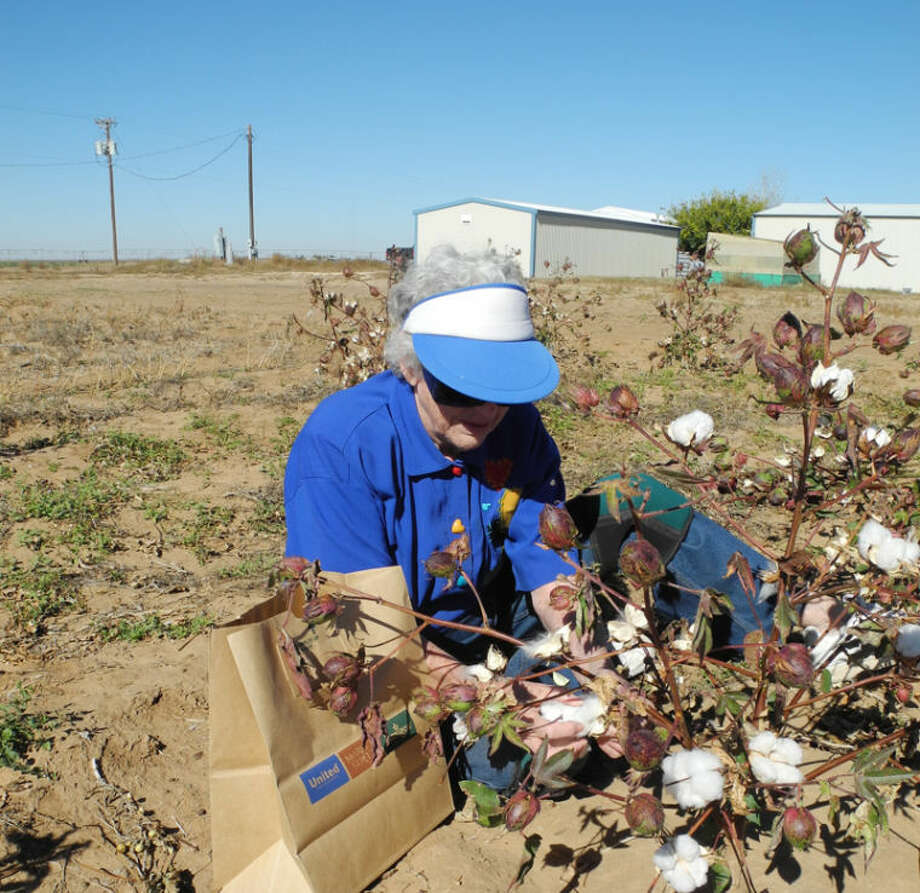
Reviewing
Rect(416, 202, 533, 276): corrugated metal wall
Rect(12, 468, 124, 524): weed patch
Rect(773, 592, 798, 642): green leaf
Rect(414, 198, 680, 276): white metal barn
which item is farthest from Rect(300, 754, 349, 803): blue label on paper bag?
Rect(414, 198, 680, 276): white metal barn

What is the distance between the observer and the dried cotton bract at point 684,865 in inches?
42.7

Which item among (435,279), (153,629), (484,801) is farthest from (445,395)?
(153,629)

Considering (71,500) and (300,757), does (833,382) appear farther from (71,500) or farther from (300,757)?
(71,500)

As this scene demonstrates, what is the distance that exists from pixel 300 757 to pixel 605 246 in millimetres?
32553

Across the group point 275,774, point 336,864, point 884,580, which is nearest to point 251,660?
point 275,774

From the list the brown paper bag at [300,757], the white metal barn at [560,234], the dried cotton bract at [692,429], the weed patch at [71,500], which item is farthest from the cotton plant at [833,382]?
the white metal barn at [560,234]

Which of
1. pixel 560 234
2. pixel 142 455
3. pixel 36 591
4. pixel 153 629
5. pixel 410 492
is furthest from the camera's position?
pixel 560 234

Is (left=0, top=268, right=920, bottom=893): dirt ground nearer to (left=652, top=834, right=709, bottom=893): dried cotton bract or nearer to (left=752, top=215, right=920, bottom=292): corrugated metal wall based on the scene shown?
(left=652, top=834, right=709, bottom=893): dried cotton bract

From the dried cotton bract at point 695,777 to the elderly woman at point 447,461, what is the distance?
1.07ft

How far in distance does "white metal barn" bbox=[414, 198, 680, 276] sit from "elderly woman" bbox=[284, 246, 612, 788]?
26.4m

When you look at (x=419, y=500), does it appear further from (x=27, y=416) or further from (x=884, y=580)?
(x=27, y=416)

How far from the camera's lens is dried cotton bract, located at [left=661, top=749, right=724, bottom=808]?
106cm

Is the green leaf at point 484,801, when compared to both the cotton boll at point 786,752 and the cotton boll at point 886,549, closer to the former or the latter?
the cotton boll at point 786,752

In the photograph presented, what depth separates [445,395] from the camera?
161 cm
